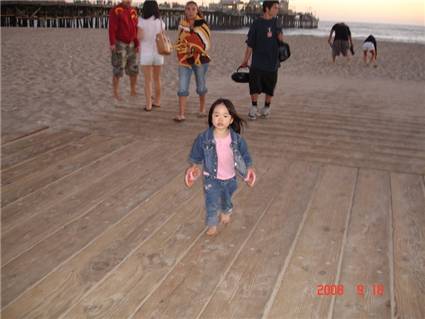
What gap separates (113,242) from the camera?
9.39 feet

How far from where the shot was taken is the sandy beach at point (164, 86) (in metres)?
6.69

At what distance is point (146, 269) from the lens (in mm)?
2562

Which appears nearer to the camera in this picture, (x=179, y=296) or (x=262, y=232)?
(x=179, y=296)

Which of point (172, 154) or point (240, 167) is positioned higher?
point (240, 167)

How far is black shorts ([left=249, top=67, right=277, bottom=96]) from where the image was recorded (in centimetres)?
605

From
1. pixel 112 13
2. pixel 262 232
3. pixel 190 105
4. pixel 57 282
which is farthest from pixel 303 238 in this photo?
pixel 112 13

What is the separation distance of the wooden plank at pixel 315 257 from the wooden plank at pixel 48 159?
2.45m

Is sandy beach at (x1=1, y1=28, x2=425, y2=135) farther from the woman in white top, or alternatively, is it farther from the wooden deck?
the wooden deck

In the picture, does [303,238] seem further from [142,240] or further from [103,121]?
[103,121]

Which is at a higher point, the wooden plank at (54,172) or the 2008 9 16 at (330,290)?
the wooden plank at (54,172)

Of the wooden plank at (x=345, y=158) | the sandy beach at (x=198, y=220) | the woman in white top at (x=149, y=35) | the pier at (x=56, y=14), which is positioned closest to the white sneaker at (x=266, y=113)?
the sandy beach at (x=198, y=220)

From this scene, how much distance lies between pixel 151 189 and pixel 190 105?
12.0 ft

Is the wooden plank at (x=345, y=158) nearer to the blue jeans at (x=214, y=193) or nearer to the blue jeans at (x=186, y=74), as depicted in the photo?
the blue jeans at (x=186, y=74)

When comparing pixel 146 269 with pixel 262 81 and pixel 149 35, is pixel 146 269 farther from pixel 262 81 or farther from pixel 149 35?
pixel 149 35
